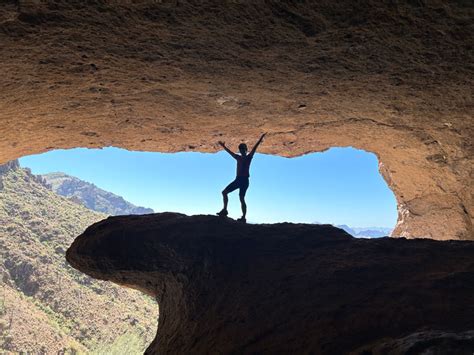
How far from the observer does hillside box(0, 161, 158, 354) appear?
35094 millimetres

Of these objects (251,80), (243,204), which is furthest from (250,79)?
(243,204)

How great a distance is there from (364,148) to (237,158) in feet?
16.4

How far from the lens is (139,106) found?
30.4 ft

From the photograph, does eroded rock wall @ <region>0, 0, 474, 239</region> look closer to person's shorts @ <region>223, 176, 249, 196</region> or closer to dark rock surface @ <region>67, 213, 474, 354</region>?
person's shorts @ <region>223, 176, 249, 196</region>

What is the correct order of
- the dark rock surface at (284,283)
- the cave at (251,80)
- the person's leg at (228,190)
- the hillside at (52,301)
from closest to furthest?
the dark rock surface at (284,283) < the cave at (251,80) < the person's leg at (228,190) < the hillside at (52,301)

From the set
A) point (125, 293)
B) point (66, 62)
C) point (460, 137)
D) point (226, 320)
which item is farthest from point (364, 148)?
point (125, 293)

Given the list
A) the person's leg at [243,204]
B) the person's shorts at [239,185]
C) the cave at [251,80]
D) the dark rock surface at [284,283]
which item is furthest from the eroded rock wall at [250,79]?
the dark rock surface at [284,283]

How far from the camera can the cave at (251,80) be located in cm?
548

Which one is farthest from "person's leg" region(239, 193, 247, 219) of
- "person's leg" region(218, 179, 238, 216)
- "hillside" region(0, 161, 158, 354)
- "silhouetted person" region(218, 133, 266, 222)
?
"hillside" region(0, 161, 158, 354)

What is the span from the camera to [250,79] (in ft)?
25.4

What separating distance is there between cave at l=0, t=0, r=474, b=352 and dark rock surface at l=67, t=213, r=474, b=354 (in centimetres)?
34

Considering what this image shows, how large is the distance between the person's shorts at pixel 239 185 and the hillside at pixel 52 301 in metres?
31.2

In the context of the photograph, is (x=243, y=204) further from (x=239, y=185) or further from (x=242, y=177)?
(x=242, y=177)

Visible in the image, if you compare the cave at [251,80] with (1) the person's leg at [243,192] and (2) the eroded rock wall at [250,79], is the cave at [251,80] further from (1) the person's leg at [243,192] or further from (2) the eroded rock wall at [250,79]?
(1) the person's leg at [243,192]
